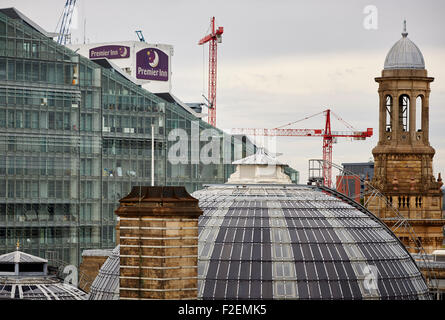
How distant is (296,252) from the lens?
306 ft

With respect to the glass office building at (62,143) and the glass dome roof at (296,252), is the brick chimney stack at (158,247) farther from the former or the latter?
the glass office building at (62,143)

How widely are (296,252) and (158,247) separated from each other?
25.4 metres

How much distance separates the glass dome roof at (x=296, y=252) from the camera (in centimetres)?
8888

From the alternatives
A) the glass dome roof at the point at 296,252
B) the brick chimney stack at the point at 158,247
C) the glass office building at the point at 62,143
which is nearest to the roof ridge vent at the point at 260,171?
the glass dome roof at the point at 296,252

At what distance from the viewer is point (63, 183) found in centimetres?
15700

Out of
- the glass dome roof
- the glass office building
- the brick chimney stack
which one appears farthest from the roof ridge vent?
the glass office building

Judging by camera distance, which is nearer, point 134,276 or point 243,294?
point 134,276

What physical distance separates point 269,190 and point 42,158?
53350mm

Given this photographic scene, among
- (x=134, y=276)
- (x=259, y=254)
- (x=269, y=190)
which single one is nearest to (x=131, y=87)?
(x=269, y=190)

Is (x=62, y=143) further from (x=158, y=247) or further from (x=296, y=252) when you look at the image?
(x=158, y=247)

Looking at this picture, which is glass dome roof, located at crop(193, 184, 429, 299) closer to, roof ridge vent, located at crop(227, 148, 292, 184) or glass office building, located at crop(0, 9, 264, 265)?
roof ridge vent, located at crop(227, 148, 292, 184)

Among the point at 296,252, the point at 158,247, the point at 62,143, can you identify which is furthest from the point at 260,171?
the point at 62,143

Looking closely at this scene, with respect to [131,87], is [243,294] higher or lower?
lower

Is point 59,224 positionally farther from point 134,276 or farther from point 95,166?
point 134,276
